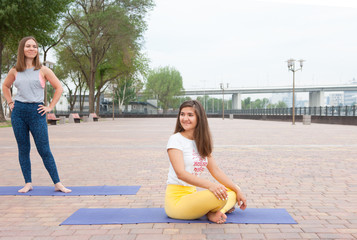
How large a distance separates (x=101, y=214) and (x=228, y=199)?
1.33 metres

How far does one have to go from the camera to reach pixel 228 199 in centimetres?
356

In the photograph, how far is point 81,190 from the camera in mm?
4945

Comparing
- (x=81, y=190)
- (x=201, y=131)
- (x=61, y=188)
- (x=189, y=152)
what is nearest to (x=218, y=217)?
(x=189, y=152)

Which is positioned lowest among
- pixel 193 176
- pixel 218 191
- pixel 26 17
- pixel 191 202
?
pixel 191 202

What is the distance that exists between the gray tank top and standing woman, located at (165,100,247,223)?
2.05 meters

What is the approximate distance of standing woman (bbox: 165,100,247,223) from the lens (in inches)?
130

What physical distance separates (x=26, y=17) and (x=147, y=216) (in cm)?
2258

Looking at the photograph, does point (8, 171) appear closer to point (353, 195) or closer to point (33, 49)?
point (33, 49)

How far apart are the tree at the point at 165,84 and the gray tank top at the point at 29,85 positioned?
78.6 m

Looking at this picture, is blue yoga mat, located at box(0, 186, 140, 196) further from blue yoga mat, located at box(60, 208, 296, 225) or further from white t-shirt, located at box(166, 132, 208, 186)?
white t-shirt, located at box(166, 132, 208, 186)

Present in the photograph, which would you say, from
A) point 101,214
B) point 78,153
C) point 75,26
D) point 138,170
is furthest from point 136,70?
point 101,214

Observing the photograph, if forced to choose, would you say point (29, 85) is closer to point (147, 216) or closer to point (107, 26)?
point (147, 216)

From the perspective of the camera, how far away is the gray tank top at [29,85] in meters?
4.44

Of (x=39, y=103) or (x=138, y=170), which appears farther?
(x=138, y=170)
